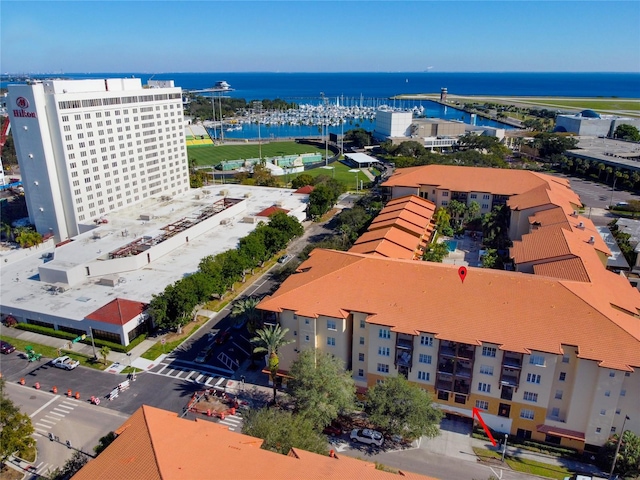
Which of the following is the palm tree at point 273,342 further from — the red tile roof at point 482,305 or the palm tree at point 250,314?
the palm tree at point 250,314

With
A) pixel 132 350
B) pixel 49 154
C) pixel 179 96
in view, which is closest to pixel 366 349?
pixel 132 350

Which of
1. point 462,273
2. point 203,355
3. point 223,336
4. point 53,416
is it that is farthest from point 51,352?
point 462,273

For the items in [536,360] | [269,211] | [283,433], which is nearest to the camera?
[283,433]

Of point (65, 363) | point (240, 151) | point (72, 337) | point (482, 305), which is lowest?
point (65, 363)

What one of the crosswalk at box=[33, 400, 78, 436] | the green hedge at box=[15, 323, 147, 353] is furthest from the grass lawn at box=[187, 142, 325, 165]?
the crosswalk at box=[33, 400, 78, 436]

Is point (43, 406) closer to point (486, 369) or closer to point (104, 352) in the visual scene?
point (104, 352)

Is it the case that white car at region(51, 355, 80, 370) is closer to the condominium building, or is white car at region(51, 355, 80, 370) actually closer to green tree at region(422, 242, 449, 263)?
the condominium building

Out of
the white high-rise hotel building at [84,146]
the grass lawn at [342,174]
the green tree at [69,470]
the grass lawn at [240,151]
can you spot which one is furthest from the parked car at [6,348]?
the grass lawn at [240,151]
